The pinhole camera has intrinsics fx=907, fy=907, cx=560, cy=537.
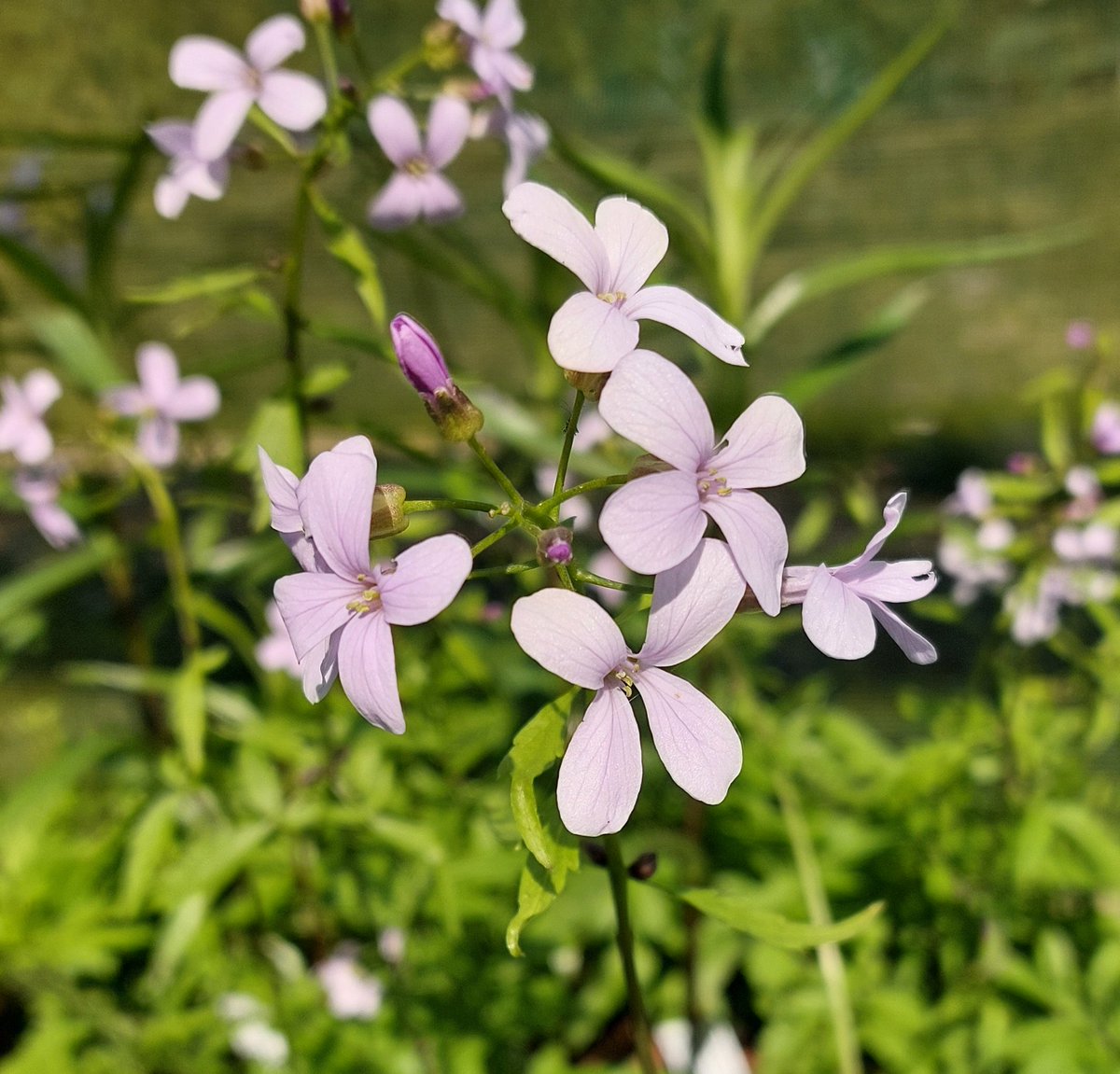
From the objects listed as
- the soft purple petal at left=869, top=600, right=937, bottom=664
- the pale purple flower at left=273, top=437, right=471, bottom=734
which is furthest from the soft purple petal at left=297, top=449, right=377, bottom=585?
the soft purple petal at left=869, top=600, right=937, bottom=664

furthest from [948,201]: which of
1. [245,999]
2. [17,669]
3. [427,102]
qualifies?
[17,669]

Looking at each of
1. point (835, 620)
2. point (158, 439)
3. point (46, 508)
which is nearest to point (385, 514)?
point (835, 620)

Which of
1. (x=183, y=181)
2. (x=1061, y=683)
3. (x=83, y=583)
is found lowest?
(x=1061, y=683)

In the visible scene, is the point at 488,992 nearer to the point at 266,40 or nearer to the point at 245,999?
the point at 245,999

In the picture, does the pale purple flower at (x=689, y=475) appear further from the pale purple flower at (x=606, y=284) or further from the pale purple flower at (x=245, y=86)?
the pale purple flower at (x=245, y=86)

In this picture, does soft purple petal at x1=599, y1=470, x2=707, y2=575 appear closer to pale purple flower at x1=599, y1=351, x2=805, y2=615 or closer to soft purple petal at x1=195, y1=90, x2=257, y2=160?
pale purple flower at x1=599, y1=351, x2=805, y2=615

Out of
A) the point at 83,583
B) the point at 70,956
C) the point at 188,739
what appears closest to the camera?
the point at 188,739

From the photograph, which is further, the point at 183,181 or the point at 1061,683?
the point at 1061,683
